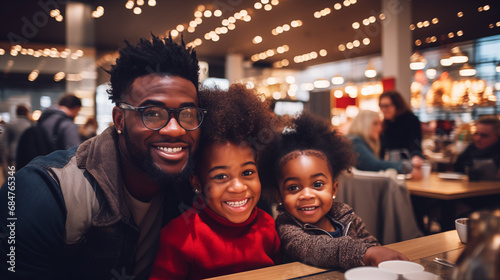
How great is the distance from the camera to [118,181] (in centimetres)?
123

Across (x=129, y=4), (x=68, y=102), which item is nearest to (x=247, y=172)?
(x=68, y=102)

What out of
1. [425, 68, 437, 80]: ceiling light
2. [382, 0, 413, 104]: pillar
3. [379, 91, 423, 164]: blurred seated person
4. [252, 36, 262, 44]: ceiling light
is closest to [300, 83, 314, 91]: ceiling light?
[425, 68, 437, 80]: ceiling light

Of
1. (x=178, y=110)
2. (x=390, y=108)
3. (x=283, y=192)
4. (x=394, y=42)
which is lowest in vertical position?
(x=283, y=192)

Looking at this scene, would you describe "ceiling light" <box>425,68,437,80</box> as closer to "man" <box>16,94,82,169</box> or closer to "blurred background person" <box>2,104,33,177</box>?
"man" <box>16,94,82,169</box>

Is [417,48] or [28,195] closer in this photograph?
[28,195]

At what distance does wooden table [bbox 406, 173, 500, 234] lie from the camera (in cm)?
302

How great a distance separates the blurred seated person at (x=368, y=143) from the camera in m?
3.41

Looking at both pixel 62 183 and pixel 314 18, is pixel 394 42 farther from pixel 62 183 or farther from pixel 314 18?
pixel 62 183

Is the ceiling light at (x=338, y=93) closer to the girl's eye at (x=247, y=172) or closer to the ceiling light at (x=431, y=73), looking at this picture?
the ceiling light at (x=431, y=73)

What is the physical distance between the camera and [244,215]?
4.36 feet

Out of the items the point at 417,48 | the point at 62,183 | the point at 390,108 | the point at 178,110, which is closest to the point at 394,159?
the point at 390,108

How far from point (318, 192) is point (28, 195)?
1.05 m

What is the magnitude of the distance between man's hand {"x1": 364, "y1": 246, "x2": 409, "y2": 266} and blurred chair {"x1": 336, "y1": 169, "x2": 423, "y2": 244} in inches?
66.5

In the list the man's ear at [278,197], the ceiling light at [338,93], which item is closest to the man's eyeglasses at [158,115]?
the man's ear at [278,197]
